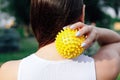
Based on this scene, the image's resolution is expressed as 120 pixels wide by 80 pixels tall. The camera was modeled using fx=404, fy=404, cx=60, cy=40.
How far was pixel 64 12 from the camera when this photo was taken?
1870 mm

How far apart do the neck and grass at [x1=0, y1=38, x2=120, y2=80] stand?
11.3 metres

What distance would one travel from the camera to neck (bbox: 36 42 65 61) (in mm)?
1892

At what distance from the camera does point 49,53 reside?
6.24ft

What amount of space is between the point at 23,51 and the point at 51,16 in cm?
1479

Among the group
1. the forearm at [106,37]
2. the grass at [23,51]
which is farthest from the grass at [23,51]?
the forearm at [106,37]

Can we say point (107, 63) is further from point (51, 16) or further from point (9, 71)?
point (9, 71)

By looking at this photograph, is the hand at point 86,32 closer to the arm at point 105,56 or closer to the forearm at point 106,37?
the arm at point 105,56

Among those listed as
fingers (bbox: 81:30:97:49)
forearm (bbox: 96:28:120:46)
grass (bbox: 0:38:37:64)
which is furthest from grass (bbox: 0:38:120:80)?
fingers (bbox: 81:30:97:49)

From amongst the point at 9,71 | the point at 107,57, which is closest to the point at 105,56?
the point at 107,57

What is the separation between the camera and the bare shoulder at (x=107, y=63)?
1910 millimetres

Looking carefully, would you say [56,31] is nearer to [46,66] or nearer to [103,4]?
[46,66]

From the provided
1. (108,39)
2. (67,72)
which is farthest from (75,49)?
(108,39)

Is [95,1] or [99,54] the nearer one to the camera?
[99,54]

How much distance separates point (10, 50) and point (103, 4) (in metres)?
5.03
